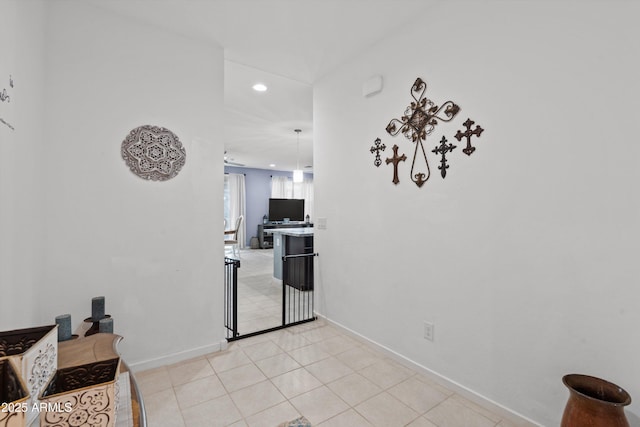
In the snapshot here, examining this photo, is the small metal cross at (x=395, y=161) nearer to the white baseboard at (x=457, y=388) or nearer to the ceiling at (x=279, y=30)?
the ceiling at (x=279, y=30)

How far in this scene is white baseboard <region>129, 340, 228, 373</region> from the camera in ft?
7.39

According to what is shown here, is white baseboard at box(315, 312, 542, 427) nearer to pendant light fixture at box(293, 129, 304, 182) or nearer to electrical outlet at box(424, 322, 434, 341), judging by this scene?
electrical outlet at box(424, 322, 434, 341)

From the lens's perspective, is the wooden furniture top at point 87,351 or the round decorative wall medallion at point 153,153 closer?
the wooden furniture top at point 87,351

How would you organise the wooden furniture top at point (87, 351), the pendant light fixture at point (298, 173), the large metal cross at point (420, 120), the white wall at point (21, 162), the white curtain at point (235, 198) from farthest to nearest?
the white curtain at point (235, 198) < the pendant light fixture at point (298, 173) < the large metal cross at point (420, 120) < the white wall at point (21, 162) < the wooden furniture top at point (87, 351)

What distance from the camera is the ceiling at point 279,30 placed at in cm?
210

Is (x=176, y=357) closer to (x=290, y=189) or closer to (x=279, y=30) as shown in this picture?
(x=279, y=30)

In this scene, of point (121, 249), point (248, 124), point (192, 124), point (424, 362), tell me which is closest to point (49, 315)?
point (121, 249)

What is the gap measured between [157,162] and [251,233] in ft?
24.7

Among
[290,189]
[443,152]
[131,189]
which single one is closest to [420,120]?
[443,152]

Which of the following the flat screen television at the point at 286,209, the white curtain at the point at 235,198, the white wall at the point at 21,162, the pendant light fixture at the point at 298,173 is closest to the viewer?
the white wall at the point at 21,162

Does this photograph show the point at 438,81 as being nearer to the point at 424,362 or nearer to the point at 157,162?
the point at 424,362

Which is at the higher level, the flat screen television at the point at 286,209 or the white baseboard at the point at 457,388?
the flat screen television at the point at 286,209

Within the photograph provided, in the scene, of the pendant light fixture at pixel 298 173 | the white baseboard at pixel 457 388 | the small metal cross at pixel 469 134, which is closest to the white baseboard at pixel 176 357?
the white baseboard at pixel 457 388

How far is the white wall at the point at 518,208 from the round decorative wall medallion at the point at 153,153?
1664 millimetres
